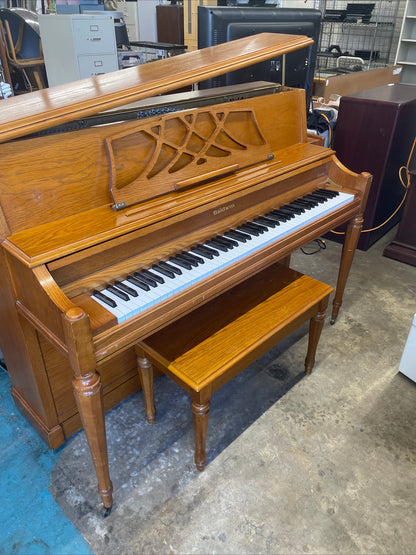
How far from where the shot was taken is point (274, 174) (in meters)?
1.74

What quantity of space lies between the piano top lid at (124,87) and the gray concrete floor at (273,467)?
1.23 meters

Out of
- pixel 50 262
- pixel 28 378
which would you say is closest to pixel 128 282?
pixel 50 262

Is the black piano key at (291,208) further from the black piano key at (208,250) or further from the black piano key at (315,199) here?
the black piano key at (208,250)

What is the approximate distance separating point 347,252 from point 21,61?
15.3 ft

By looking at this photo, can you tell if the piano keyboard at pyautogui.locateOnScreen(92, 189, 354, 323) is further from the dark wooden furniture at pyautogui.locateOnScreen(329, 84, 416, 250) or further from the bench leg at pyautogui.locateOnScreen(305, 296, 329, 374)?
the dark wooden furniture at pyautogui.locateOnScreen(329, 84, 416, 250)

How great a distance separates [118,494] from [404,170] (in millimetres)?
2954

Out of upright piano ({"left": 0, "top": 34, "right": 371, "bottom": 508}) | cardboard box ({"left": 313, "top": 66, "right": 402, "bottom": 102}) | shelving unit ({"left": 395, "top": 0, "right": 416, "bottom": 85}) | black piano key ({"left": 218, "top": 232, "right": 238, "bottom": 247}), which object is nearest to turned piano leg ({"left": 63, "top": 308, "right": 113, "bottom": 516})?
upright piano ({"left": 0, "top": 34, "right": 371, "bottom": 508})

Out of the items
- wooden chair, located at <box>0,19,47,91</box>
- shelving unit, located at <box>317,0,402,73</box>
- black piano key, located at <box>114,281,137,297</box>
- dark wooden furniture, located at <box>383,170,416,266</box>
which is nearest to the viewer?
black piano key, located at <box>114,281,137,297</box>

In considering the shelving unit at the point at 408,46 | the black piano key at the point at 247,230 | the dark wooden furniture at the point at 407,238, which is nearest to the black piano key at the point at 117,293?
the black piano key at the point at 247,230

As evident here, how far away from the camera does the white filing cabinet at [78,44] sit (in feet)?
14.0

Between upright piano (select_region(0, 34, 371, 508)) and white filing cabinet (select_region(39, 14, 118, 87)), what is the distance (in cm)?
321

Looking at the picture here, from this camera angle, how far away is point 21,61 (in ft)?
16.2

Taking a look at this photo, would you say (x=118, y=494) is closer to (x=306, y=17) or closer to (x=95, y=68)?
(x=306, y=17)

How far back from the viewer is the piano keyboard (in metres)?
1.25
